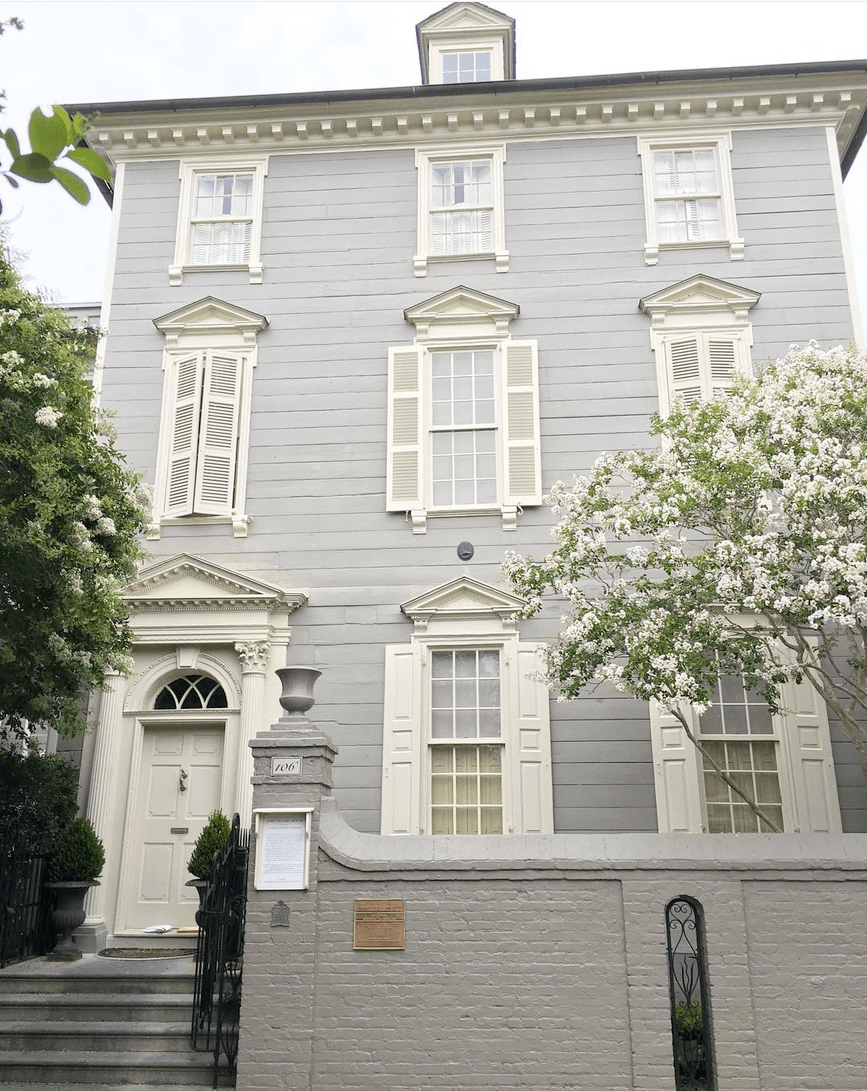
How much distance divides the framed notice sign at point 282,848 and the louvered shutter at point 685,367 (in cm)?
723

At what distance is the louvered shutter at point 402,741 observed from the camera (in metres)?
11.1

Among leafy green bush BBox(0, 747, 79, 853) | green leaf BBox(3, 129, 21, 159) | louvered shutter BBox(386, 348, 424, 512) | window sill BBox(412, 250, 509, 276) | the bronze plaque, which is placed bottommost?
the bronze plaque

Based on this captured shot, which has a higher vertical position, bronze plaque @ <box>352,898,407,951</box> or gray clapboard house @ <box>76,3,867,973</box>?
gray clapboard house @ <box>76,3,867,973</box>

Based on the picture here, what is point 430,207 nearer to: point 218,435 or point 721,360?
point 218,435

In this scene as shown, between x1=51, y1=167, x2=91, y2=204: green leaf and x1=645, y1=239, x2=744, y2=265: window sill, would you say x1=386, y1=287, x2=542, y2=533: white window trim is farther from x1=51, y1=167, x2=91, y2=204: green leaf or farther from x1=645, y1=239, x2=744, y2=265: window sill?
x1=51, y1=167, x2=91, y2=204: green leaf

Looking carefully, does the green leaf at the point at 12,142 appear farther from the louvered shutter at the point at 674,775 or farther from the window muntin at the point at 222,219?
the window muntin at the point at 222,219

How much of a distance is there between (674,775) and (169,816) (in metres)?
5.66

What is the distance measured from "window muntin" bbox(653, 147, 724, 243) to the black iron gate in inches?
372

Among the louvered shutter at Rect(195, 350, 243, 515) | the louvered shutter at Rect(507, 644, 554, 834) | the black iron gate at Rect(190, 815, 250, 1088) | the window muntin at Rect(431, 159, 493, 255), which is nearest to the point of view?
the black iron gate at Rect(190, 815, 250, 1088)

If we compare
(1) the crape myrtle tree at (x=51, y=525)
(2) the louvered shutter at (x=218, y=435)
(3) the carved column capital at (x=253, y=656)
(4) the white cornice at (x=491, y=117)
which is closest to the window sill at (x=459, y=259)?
(4) the white cornice at (x=491, y=117)

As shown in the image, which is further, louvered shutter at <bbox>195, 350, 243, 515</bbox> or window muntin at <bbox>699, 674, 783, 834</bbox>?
louvered shutter at <bbox>195, 350, 243, 515</bbox>

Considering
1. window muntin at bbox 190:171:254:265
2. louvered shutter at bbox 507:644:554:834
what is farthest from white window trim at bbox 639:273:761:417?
window muntin at bbox 190:171:254:265

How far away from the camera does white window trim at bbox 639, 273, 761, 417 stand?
1242 centimetres

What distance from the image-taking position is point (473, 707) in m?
11.6
